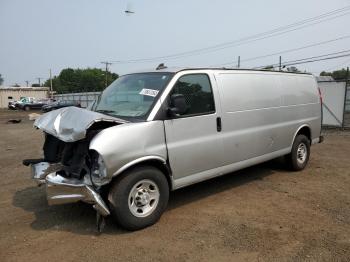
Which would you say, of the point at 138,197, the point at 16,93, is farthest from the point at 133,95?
the point at 16,93

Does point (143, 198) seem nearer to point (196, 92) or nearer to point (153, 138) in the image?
point (153, 138)

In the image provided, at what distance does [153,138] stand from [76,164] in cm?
105

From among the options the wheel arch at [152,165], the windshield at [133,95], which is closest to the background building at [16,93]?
the windshield at [133,95]

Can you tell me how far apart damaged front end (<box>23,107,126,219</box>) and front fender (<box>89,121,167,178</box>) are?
0.12 meters

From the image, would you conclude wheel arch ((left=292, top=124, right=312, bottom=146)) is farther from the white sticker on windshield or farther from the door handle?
the white sticker on windshield

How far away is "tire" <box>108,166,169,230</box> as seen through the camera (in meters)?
4.58


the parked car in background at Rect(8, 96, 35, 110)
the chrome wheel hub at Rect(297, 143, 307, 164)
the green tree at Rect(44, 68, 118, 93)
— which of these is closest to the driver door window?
the chrome wheel hub at Rect(297, 143, 307, 164)

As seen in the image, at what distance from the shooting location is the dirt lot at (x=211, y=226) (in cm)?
419

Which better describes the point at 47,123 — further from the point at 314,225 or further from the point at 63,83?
the point at 63,83

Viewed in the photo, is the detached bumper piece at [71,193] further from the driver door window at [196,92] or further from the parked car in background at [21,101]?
the parked car in background at [21,101]

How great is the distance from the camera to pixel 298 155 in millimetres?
7871

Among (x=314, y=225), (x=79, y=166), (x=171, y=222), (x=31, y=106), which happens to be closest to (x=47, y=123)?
(x=79, y=166)

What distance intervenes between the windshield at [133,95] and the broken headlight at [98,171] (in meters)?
0.79

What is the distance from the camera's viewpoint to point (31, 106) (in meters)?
49.9
